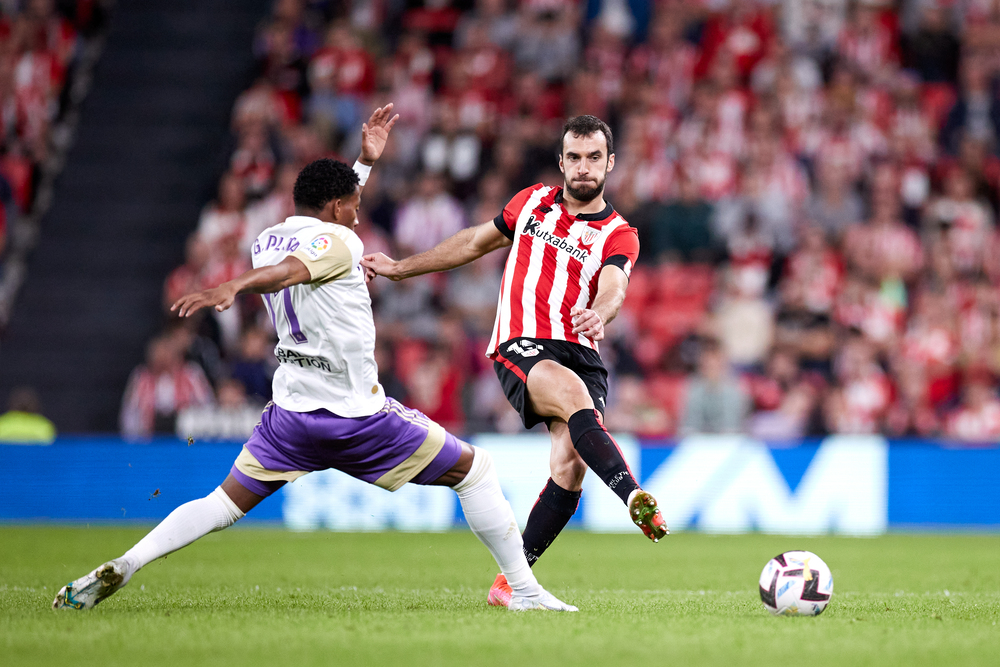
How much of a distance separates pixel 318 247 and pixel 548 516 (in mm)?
Result: 1932

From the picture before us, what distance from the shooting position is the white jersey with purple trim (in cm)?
552

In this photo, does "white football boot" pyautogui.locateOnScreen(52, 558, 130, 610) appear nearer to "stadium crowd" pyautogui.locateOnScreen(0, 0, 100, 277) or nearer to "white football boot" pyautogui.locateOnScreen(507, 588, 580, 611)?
"white football boot" pyautogui.locateOnScreen(507, 588, 580, 611)

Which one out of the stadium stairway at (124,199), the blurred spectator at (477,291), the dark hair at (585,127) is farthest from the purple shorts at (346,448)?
the stadium stairway at (124,199)

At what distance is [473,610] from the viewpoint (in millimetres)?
5875

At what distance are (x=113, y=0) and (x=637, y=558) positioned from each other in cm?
1380

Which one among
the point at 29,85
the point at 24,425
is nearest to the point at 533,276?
the point at 24,425

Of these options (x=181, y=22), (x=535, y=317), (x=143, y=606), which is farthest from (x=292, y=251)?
(x=181, y=22)

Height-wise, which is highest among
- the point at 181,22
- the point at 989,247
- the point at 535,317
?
the point at 181,22

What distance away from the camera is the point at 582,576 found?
8.00 metres

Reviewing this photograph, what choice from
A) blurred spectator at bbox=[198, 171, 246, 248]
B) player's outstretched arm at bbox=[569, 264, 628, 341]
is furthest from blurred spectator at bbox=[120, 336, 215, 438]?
player's outstretched arm at bbox=[569, 264, 628, 341]

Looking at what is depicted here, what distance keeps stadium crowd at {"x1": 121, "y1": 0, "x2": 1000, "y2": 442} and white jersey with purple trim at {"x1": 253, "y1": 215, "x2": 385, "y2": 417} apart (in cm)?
724

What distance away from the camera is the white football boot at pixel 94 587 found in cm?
541

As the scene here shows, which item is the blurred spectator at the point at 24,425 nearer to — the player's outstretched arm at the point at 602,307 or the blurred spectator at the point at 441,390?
the blurred spectator at the point at 441,390

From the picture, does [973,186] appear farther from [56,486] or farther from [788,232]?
[56,486]
